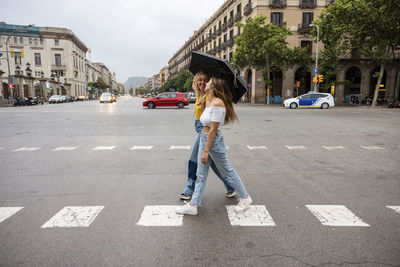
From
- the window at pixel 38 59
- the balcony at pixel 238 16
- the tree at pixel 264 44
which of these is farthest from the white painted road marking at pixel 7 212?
the window at pixel 38 59

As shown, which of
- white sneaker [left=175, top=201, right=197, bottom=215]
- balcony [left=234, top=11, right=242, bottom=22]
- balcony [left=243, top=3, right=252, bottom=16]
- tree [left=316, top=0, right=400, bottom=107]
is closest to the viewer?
white sneaker [left=175, top=201, right=197, bottom=215]

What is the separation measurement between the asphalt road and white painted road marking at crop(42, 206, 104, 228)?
0.03 m

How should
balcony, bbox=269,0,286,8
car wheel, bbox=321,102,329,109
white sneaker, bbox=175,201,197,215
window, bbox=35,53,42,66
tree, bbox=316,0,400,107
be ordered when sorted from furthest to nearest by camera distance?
window, bbox=35,53,42,66 < balcony, bbox=269,0,286,8 < car wheel, bbox=321,102,329,109 < tree, bbox=316,0,400,107 < white sneaker, bbox=175,201,197,215

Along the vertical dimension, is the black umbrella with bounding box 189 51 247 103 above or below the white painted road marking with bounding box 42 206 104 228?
above

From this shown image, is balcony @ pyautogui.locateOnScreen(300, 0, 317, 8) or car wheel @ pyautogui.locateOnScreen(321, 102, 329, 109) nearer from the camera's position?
car wheel @ pyautogui.locateOnScreen(321, 102, 329, 109)

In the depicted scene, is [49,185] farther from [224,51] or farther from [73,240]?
[224,51]

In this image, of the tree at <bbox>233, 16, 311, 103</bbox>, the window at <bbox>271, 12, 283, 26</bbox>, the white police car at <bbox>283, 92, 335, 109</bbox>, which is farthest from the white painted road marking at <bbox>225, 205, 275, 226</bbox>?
the window at <bbox>271, 12, 283, 26</bbox>

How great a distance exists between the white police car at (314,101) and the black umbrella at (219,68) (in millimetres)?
24091

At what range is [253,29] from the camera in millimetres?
29812

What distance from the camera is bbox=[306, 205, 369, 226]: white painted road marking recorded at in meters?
2.88

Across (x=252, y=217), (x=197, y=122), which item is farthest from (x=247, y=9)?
(x=252, y=217)

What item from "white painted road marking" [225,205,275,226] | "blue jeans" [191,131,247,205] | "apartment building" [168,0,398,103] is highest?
"apartment building" [168,0,398,103]

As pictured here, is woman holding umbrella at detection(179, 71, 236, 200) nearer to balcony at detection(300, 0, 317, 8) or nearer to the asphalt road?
the asphalt road

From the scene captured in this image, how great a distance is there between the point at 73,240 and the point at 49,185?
1967 millimetres
